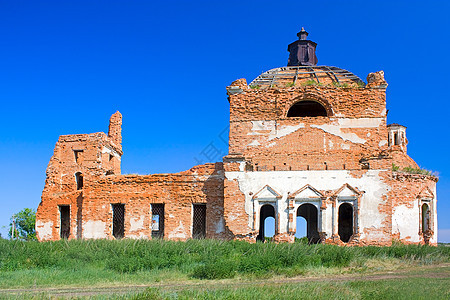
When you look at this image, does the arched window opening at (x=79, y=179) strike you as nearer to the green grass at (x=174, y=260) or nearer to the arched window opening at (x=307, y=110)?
the green grass at (x=174, y=260)

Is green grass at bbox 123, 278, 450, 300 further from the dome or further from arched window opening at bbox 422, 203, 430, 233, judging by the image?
the dome

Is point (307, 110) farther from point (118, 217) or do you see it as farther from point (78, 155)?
point (78, 155)

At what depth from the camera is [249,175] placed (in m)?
19.8

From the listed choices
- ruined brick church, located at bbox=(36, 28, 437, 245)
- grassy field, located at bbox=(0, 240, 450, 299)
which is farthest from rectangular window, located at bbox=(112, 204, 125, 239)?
grassy field, located at bbox=(0, 240, 450, 299)

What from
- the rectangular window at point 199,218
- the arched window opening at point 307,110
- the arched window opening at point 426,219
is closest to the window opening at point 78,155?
the rectangular window at point 199,218

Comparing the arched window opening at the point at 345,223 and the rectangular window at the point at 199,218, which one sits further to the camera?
the arched window opening at the point at 345,223

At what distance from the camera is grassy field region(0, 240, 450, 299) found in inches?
488

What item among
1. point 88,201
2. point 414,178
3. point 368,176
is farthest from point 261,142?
point 88,201

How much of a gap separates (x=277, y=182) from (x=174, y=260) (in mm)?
6099

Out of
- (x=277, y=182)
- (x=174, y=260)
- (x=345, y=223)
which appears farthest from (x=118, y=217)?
(x=345, y=223)

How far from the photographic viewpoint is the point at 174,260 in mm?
14953

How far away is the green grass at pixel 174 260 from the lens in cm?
1339

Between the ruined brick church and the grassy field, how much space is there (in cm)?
221

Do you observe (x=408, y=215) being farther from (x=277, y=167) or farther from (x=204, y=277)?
(x=204, y=277)
